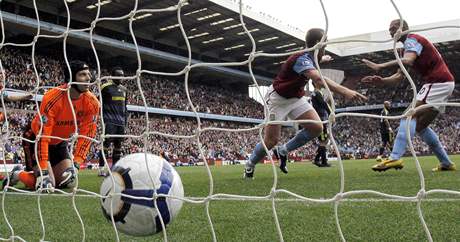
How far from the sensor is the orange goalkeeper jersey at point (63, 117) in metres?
4.78

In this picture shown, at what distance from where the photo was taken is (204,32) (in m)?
29.9

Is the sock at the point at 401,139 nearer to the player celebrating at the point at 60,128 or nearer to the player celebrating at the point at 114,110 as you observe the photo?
the player celebrating at the point at 60,128

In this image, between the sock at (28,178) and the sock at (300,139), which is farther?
the sock at (300,139)

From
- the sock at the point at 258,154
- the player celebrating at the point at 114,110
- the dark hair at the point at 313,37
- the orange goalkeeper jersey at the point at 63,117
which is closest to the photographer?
the dark hair at the point at 313,37

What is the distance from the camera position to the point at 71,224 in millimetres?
3070

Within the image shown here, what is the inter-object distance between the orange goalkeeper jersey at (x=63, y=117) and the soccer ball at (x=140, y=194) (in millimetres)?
2444

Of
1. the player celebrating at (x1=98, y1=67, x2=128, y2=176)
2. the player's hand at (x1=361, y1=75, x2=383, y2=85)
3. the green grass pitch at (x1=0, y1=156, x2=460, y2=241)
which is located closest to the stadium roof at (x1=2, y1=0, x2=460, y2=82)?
the player celebrating at (x1=98, y1=67, x2=128, y2=176)

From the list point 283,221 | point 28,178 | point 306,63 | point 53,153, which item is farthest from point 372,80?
point 28,178

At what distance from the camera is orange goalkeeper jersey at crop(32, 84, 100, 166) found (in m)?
4.78

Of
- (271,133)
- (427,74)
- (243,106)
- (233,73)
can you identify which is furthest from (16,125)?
(243,106)

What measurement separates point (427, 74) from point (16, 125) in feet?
57.6

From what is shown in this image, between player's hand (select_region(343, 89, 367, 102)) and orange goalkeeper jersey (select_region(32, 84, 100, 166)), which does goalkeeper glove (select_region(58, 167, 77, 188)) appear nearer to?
orange goalkeeper jersey (select_region(32, 84, 100, 166))

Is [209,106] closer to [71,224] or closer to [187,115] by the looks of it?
[187,115]

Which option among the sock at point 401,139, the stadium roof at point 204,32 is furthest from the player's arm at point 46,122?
the stadium roof at point 204,32
